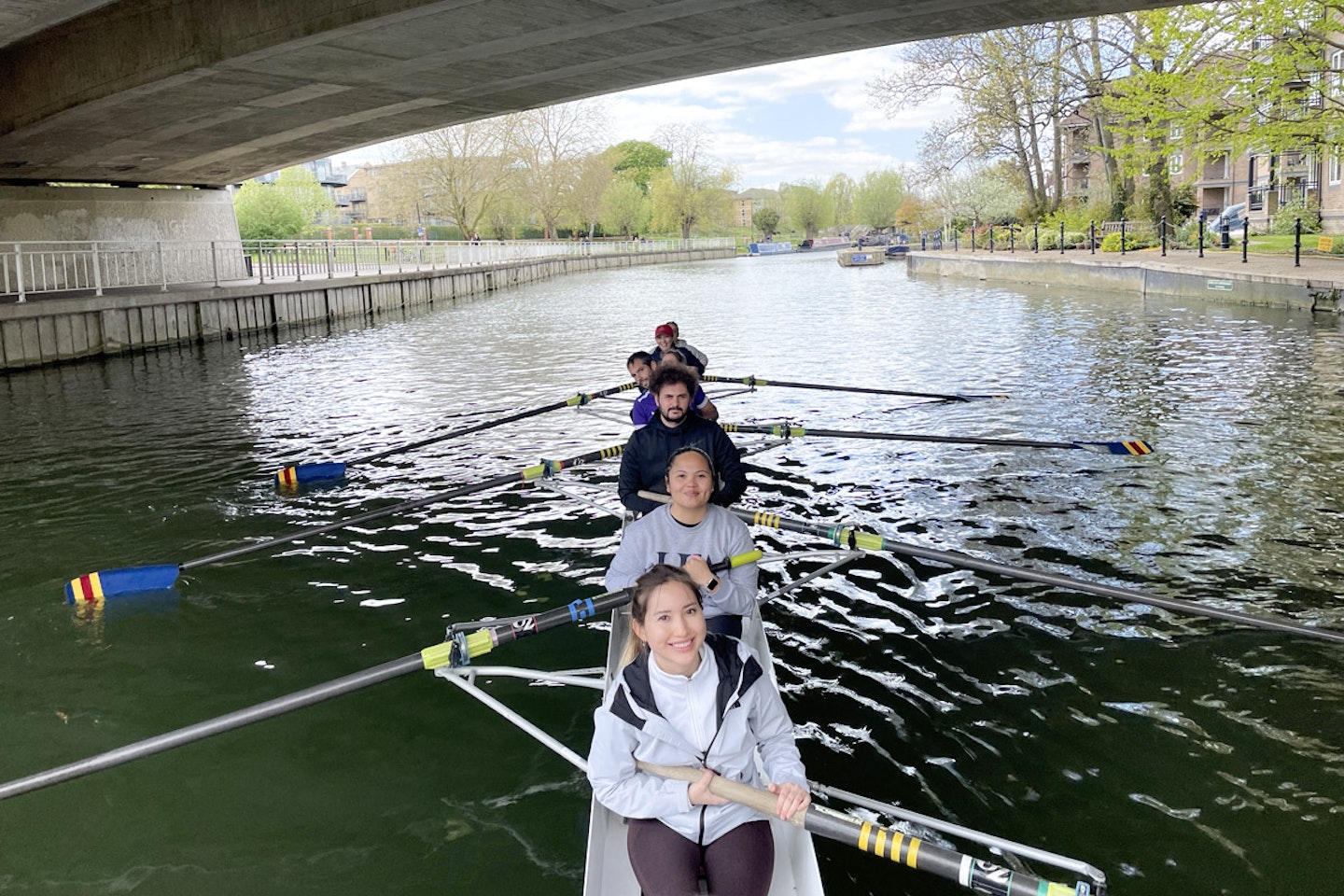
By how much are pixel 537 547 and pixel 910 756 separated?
4.12 meters

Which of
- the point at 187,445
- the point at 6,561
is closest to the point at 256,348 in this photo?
the point at 187,445

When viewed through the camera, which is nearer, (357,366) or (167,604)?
(167,604)

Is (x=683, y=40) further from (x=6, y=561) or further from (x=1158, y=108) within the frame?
(x=1158, y=108)

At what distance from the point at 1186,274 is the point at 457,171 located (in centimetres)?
5287

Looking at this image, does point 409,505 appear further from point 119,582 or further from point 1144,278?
point 1144,278

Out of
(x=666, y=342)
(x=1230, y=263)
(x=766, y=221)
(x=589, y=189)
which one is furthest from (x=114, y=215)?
(x=766, y=221)

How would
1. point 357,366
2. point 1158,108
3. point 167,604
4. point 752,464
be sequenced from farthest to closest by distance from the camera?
point 1158,108, point 357,366, point 752,464, point 167,604

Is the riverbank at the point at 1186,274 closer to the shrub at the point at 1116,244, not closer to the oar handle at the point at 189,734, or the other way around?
the shrub at the point at 1116,244

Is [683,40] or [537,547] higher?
[683,40]

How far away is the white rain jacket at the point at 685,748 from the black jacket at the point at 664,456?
2.70 m

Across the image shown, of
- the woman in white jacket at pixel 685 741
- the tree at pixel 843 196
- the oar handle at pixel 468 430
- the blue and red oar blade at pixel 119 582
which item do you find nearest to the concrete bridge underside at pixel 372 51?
the oar handle at pixel 468 430

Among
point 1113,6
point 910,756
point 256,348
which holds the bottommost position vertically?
point 910,756

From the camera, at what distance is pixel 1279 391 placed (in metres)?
12.4

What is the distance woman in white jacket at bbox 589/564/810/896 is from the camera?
3.23m
